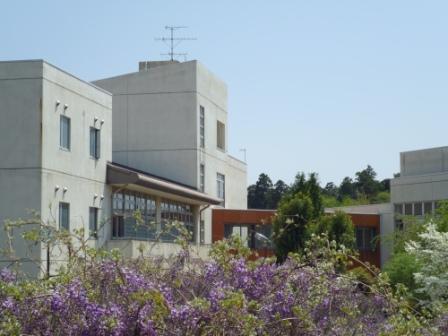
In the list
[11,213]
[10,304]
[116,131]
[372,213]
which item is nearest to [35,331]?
[10,304]

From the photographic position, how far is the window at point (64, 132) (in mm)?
34062

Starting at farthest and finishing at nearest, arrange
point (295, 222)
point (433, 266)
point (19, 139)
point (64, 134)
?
point (295, 222)
point (64, 134)
point (19, 139)
point (433, 266)

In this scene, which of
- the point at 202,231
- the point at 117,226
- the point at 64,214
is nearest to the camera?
the point at 64,214

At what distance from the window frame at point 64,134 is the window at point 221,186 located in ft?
55.6

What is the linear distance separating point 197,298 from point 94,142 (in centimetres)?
2927

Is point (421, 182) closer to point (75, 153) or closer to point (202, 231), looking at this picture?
point (202, 231)

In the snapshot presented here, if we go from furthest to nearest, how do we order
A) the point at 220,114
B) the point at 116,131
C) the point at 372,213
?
the point at 372,213
the point at 220,114
the point at 116,131

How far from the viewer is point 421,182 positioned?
55000mm

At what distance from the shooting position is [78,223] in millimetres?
35000

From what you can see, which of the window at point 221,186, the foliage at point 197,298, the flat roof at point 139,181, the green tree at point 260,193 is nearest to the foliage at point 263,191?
the green tree at point 260,193

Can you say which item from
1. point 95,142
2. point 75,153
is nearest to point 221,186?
point 95,142

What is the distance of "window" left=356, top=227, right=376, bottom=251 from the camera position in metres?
58.4

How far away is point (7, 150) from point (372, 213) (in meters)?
30.9

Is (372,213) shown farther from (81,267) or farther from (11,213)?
(81,267)
